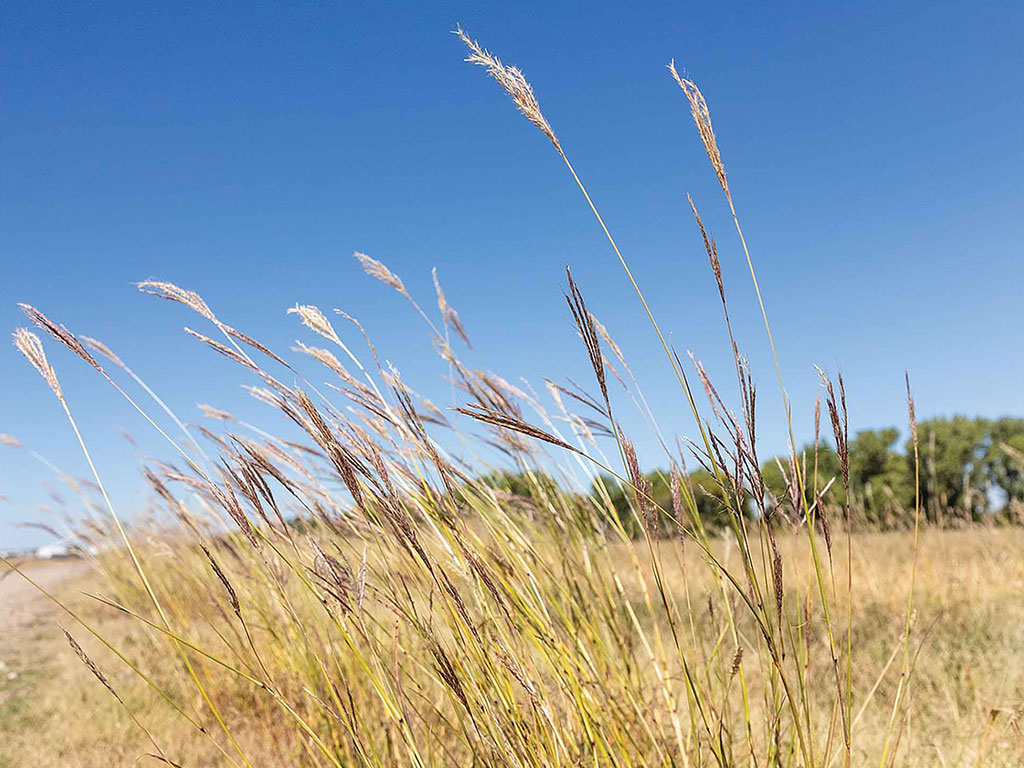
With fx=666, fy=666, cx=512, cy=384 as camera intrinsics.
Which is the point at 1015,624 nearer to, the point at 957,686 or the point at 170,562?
the point at 957,686

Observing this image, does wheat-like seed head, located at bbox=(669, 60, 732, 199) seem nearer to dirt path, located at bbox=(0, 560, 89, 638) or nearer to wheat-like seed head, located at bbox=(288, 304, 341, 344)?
wheat-like seed head, located at bbox=(288, 304, 341, 344)

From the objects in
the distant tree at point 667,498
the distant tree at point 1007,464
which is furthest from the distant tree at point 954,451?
the distant tree at point 667,498

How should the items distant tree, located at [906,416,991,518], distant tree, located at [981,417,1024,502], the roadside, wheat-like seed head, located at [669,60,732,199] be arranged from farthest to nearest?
distant tree, located at [906,416,991,518] → distant tree, located at [981,417,1024,502] → the roadside → wheat-like seed head, located at [669,60,732,199]

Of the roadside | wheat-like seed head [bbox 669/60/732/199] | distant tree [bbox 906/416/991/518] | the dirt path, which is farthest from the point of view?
distant tree [bbox 906/416/991/518]

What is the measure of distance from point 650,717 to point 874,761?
985 mm

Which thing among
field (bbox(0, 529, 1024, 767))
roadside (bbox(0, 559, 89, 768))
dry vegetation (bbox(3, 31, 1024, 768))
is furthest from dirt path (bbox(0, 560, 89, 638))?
dry vegetation (bbox(3, 31, 1024, 768))

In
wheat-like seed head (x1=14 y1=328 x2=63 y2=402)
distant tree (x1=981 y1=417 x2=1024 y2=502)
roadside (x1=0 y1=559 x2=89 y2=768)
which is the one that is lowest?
roadside (x1=0 y1=559 x2=89 y2=768)

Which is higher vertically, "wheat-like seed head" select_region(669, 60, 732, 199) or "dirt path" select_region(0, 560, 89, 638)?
"wheat-like seed head" select_region(669, 60, 732, 199)

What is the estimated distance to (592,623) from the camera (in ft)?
5.86

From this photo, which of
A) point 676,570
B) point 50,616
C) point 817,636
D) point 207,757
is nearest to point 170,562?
point 50,616

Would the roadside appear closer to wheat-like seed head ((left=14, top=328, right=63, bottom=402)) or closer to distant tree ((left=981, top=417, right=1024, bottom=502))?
wheat-like seed head ((left=14, top=328, right=63, bottom=402))

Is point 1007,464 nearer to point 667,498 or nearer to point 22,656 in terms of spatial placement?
point 667,498

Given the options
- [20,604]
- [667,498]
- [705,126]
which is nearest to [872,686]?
[667,498]

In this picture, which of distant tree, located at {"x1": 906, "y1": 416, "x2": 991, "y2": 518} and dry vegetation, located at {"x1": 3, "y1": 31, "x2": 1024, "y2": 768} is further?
distant tree, located at {"x1": 906, "y1": 416, "x2": 991, "y2": 518}
